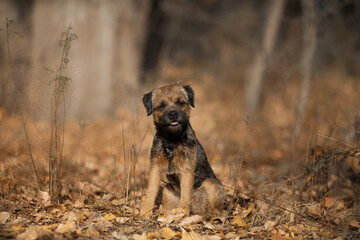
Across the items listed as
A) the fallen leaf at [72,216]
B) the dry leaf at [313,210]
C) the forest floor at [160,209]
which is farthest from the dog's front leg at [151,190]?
the dry leaf at [313,210]

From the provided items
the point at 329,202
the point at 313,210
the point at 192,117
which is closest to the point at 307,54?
the point at 192,117

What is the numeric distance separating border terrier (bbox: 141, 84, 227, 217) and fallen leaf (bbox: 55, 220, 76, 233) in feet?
3.65

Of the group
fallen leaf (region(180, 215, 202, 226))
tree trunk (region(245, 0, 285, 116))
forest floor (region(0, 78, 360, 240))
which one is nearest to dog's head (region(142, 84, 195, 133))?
forest floor (region(0, 78, 360, 240))

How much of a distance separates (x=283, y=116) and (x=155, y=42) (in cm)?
700

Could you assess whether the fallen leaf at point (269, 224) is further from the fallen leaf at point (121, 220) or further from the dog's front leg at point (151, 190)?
the fallen leaf at point (121, 220)

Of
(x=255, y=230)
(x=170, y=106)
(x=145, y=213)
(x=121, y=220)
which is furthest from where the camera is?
(x=170, y=106)

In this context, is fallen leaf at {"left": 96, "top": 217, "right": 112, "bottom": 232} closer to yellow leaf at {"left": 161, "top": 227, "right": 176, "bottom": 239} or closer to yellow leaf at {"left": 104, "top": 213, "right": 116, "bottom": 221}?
yellow leaf at {"left": 104, "top": 213, "right": 116, "bottom": 221}

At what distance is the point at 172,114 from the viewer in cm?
486

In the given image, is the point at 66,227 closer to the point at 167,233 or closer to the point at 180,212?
the point at 167,233

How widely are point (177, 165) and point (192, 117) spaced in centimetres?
772

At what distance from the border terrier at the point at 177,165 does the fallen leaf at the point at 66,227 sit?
43.8 inches

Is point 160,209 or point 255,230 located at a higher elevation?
point 255,230

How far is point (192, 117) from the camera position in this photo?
496 inches

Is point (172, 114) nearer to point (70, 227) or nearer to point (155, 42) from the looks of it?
point (70, 227)
